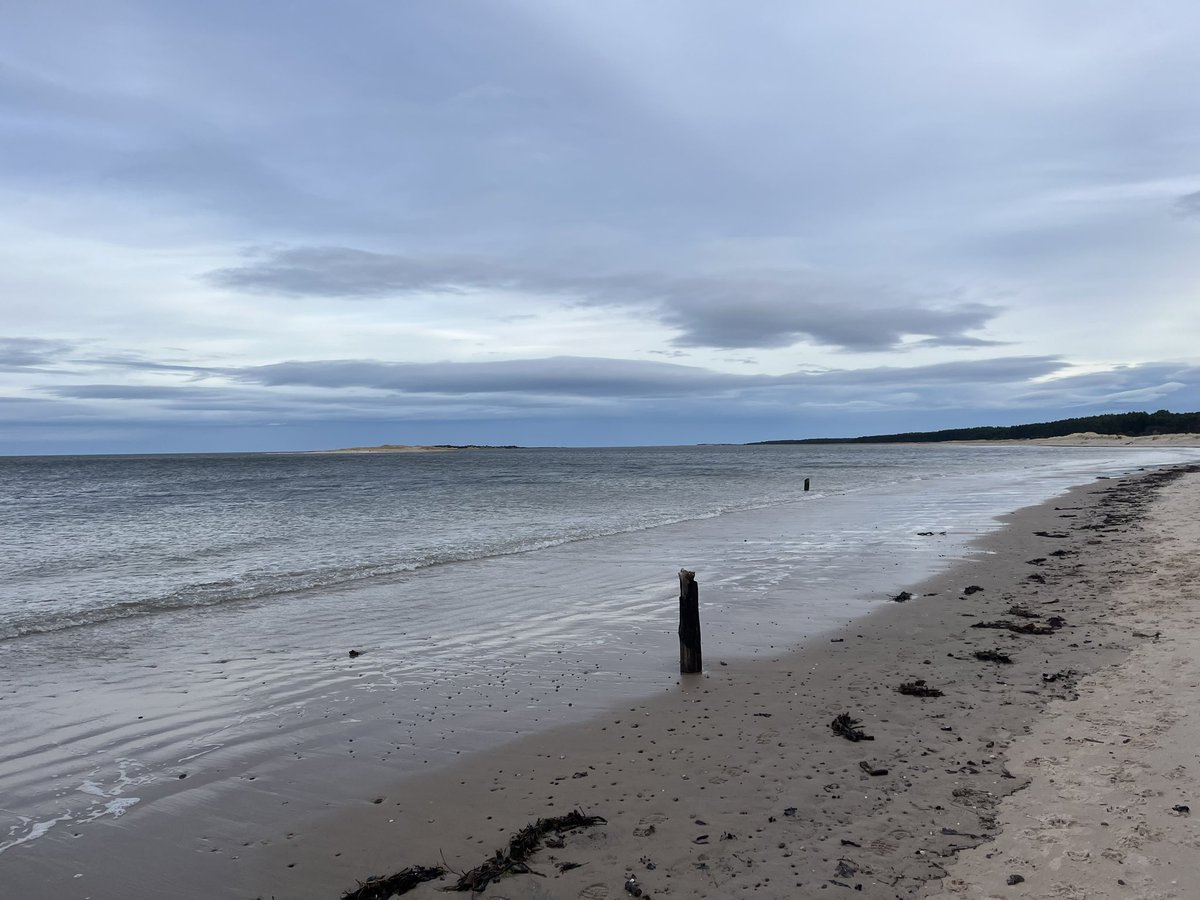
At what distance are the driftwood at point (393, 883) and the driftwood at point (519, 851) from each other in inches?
9.6

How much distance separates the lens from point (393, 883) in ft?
16.0

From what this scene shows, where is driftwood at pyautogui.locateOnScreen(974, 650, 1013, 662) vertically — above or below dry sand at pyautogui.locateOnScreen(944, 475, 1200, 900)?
below

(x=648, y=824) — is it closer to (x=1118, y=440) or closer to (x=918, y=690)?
(x=918, y=690)

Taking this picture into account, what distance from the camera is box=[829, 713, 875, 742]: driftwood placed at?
274 inches

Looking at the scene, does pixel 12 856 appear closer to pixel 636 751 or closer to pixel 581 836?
pixel 581 836

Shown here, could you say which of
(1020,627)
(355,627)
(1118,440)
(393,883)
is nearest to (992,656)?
(1020,627)

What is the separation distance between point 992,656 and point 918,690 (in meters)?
1.87

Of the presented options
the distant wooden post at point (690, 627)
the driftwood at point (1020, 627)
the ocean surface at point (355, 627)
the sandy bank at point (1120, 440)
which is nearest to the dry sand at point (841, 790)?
the distant wooden post at point (690, 627)

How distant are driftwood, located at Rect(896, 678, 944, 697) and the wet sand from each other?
0.49 feet

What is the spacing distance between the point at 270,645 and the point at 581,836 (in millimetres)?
8206

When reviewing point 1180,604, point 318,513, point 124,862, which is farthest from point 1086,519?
point 318,513

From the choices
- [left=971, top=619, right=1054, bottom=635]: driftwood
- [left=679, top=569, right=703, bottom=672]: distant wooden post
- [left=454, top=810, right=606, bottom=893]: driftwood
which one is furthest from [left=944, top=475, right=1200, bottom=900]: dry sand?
[left=679, top=569, right=703, bottom=672]: distant wooden post

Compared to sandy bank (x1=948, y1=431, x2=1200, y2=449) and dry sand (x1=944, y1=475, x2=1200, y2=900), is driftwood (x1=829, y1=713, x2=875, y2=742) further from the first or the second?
sandy bank (x1=948, y1=431, x2=1200, y2=449)

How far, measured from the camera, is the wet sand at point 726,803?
4.91 meters
